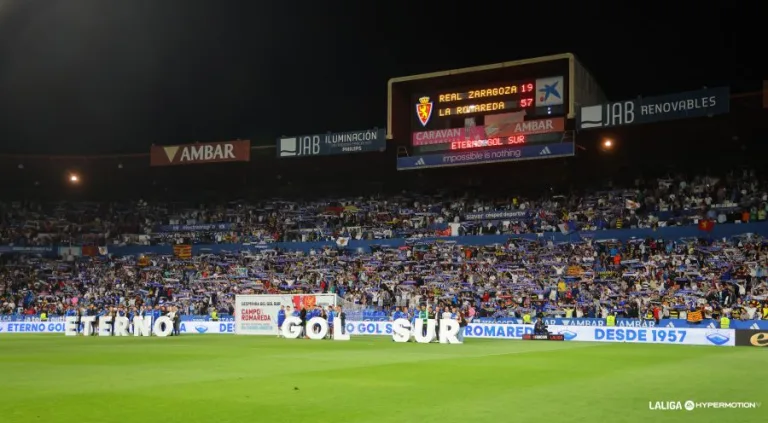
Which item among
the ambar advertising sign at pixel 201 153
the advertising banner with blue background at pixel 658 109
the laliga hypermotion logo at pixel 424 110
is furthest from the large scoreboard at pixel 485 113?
the ambar advertising sign at pixel 201 153

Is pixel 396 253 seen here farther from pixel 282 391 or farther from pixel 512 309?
pixel 282 391

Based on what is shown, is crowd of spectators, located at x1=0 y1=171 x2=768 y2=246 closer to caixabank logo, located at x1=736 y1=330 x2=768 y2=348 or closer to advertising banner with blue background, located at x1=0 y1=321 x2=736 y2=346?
advertising banner with blue background, located at x1=0 y1=321 x2=736 y2=346

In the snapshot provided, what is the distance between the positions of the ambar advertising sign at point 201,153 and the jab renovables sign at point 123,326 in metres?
13.8

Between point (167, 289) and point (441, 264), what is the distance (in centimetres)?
1645

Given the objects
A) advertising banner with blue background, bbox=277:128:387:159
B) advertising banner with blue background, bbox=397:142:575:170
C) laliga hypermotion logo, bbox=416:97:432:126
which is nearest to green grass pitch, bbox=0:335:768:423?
advertising banner with blue background, bbox=397:142:575:170

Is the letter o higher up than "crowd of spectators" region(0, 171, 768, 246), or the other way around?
"crowd of spectators" region(0, 171, 768, 246)

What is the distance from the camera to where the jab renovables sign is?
118ft

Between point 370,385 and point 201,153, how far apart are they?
35737 millimetres

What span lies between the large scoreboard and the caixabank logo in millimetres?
12156

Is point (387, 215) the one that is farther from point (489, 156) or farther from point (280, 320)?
point (280, 320)

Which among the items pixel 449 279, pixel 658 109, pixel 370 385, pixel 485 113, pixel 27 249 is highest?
pixel 485 113

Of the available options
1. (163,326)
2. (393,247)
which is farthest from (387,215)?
(163,326)

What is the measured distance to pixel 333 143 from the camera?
147ft

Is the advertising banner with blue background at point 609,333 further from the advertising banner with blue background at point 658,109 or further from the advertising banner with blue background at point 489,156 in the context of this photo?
the advertising banner with blue background at point 658,109
